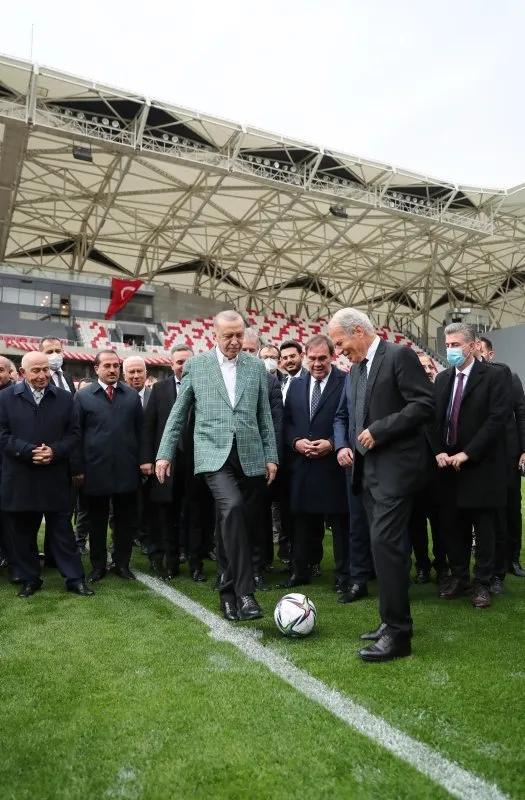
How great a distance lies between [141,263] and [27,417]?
28.6 m

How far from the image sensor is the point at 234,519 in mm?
3875

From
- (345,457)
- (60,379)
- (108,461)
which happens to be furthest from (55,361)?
(345,457)

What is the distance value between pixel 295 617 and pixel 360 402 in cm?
122

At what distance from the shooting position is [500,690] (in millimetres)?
2697

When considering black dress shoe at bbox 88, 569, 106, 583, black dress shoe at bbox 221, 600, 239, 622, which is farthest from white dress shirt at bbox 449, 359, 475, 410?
black dress shoe at bbox 88, 569, 106, 583

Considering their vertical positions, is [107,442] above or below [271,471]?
above

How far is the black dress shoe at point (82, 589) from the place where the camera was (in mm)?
4669

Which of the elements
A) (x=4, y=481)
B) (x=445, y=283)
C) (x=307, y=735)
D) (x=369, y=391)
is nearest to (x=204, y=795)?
(x=307, y=735)

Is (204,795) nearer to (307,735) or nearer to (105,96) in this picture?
(307,735)

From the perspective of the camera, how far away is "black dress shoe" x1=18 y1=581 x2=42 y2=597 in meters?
4.68

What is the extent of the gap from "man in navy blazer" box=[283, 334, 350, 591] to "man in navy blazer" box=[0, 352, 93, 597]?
64.1 inches

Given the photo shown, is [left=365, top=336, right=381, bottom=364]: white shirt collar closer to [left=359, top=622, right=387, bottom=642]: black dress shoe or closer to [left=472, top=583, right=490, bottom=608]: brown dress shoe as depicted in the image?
[left=359, top=622, right=387, bottom=642]: black dress shoe

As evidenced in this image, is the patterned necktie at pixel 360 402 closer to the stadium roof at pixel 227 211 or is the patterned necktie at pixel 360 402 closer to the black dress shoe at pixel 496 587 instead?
the black dress shoe at pixel 496 587

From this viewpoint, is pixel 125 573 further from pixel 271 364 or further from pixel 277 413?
pixel 271 364
